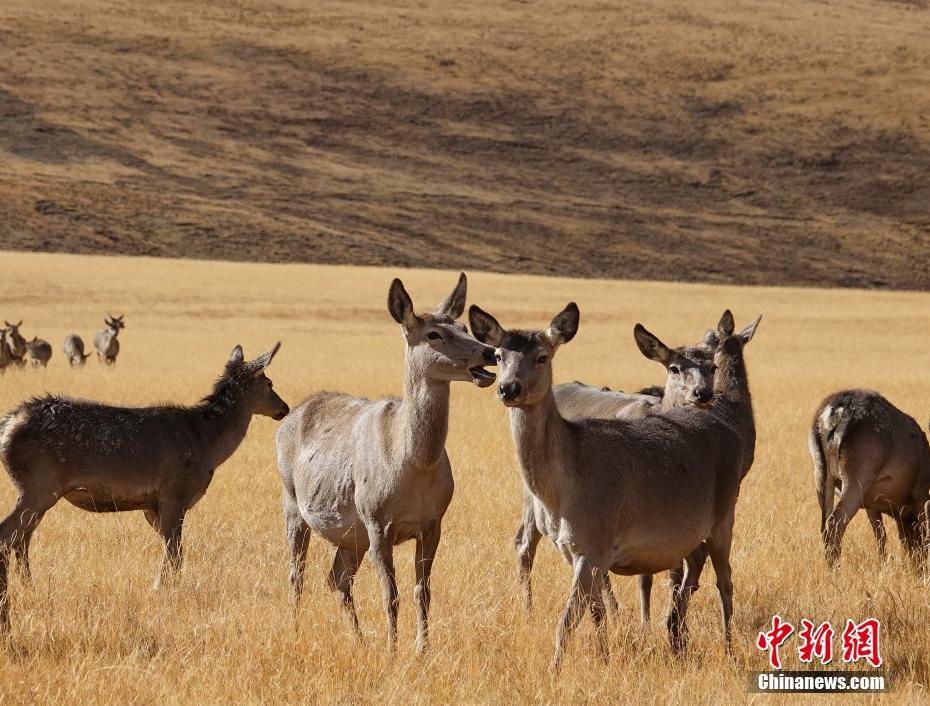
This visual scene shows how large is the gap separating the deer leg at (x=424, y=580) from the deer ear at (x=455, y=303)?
135 cm

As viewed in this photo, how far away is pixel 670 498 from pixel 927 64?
131m

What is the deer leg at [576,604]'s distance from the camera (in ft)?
22.9

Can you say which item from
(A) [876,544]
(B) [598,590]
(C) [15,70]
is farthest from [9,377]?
(C) [15,70]

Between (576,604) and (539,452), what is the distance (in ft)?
2.90

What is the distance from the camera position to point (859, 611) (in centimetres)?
842

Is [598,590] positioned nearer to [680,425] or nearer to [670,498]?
[670,498]

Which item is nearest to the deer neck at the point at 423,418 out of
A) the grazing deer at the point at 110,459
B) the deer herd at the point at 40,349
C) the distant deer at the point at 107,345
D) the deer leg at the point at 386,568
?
the deer leg at the point at 386,568

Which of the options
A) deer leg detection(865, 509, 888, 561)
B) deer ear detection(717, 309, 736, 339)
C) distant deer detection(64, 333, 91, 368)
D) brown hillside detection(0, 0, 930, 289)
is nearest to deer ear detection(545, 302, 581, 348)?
deer ear detection(717, 309, 736, 339)

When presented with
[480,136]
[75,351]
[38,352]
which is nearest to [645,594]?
[38,352]

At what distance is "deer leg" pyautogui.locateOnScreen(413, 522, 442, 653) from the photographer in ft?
24.7

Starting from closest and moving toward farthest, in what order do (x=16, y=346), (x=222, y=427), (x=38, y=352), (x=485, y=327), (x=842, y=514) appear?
(x=485, y=327)
(x=842, y=514)
(x=222, y=427)
(x=16, y=346)
(x=38, y=352)

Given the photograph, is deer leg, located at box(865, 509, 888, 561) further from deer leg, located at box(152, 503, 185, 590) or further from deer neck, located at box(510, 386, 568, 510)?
deer leg, located at box(152, 503, 185, 590)

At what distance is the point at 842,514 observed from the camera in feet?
33.9

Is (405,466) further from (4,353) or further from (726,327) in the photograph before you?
(4,353)
